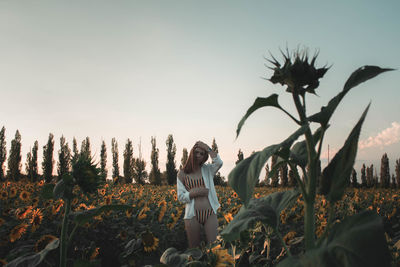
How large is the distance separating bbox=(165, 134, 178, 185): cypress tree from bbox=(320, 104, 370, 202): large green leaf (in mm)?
32081

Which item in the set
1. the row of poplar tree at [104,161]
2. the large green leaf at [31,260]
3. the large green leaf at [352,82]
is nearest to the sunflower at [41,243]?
the large green leaf at [31,260]

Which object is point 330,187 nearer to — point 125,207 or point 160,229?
point 125,207

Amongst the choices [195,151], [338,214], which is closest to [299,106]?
[195,151]

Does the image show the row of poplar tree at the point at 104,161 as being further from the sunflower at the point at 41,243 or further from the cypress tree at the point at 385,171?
the sunflower at the point at 41,243

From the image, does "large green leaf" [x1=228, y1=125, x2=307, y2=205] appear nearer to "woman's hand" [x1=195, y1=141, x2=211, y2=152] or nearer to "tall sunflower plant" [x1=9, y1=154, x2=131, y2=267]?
"tall sunflower plant" [x1=9, y1=154, x2=131, y2=267]

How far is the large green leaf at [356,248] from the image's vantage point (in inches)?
23.5

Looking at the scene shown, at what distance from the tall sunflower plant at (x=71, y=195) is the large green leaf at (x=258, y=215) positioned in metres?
0.45

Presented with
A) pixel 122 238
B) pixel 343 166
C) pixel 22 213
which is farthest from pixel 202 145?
pixel 343 166

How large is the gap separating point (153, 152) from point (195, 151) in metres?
35.1

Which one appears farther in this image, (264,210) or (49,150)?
(49,150)

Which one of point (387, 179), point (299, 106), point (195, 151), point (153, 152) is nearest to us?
point (299, 106)

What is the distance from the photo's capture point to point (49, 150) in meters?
32.5

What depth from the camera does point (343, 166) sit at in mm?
Result: 753

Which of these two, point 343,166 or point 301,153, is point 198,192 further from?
point 343,166
